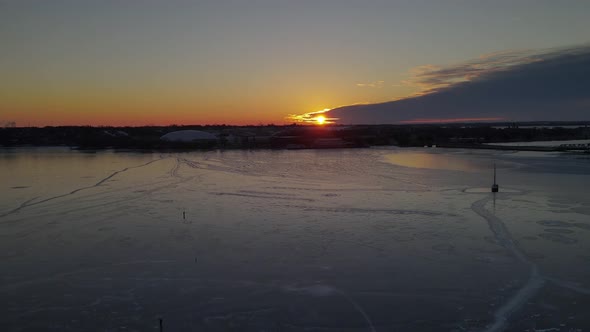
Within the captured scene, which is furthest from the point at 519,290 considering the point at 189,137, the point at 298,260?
the point at 189,137

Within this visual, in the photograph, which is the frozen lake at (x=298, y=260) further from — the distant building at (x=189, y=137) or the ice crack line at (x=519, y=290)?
the distant building at (x=189, y=137)

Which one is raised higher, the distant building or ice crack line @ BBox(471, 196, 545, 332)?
the distant building

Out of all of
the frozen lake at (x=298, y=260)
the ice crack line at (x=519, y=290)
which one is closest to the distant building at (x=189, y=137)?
the frozen lake at (x=298, y=260)

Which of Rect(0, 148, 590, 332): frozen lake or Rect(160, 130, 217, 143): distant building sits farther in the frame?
Rect(160, 130, 217, 143): distant building

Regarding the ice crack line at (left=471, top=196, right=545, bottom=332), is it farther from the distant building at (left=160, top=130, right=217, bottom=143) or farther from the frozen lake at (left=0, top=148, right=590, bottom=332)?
the distant building at (left=160, top=130, right=217, bottom=143)

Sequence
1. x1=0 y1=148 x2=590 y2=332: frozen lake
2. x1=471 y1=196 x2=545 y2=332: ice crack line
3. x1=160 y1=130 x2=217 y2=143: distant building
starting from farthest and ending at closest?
x1=160 y1=130 x2=217 y2=143: distant building
x1=0 y1=148 x2=590 y2=332: frozen lake
x1=471 y1=196 x2=545 y2=332: ice crack line

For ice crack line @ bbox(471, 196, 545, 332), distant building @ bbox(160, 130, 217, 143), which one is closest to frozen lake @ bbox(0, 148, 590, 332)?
ice crack line @ bbox(471, 196, 545, 332)

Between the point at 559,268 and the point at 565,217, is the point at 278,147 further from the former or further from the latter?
the point at 559,268

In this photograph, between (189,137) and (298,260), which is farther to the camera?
(189,137)

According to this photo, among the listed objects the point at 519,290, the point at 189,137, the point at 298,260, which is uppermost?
the point at 189,137

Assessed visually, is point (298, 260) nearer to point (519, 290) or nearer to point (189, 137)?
point (519, 290)
